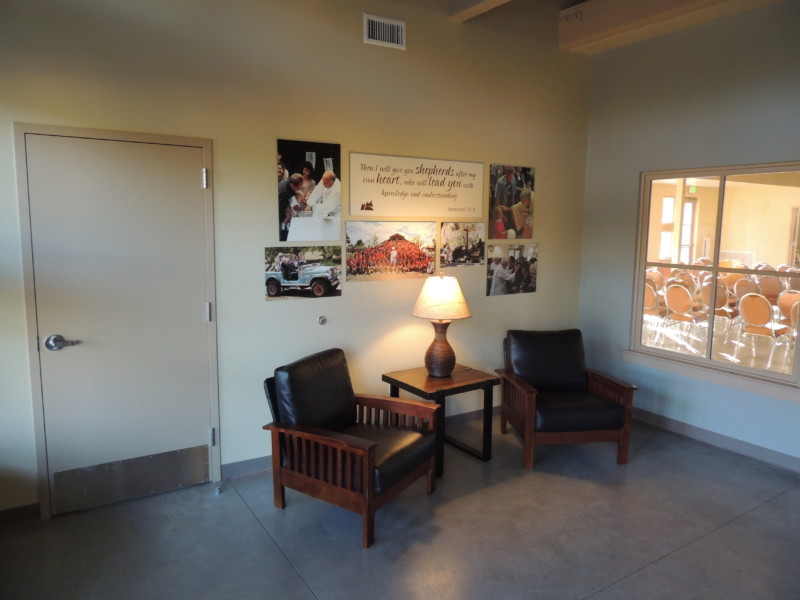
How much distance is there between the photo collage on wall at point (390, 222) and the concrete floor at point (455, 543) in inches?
57.1

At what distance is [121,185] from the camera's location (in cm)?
303

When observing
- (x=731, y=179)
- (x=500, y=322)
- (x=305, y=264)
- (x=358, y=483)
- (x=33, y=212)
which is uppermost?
(x=731, y=179)

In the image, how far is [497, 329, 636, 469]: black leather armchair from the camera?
370 cm

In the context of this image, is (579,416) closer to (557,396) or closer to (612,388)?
(557,396)

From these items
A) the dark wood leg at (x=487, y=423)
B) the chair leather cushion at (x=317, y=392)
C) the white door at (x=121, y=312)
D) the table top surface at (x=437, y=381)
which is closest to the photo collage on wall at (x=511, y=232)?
the table top surface at (x=437, y=381)

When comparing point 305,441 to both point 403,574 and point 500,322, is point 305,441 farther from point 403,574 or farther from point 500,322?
point 500,322

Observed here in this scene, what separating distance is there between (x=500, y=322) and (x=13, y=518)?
11.8ft

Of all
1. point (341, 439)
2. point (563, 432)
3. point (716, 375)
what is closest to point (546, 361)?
point (563, 432)


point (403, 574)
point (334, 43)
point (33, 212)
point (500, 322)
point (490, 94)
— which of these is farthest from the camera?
point (500, 322)

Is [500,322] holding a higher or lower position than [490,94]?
lower

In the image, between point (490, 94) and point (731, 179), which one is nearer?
point (731, 179)

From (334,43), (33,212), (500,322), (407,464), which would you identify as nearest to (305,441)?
(407,464)

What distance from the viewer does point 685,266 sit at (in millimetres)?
4328

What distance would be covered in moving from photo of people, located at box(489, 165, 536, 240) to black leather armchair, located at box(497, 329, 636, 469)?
0.90m
